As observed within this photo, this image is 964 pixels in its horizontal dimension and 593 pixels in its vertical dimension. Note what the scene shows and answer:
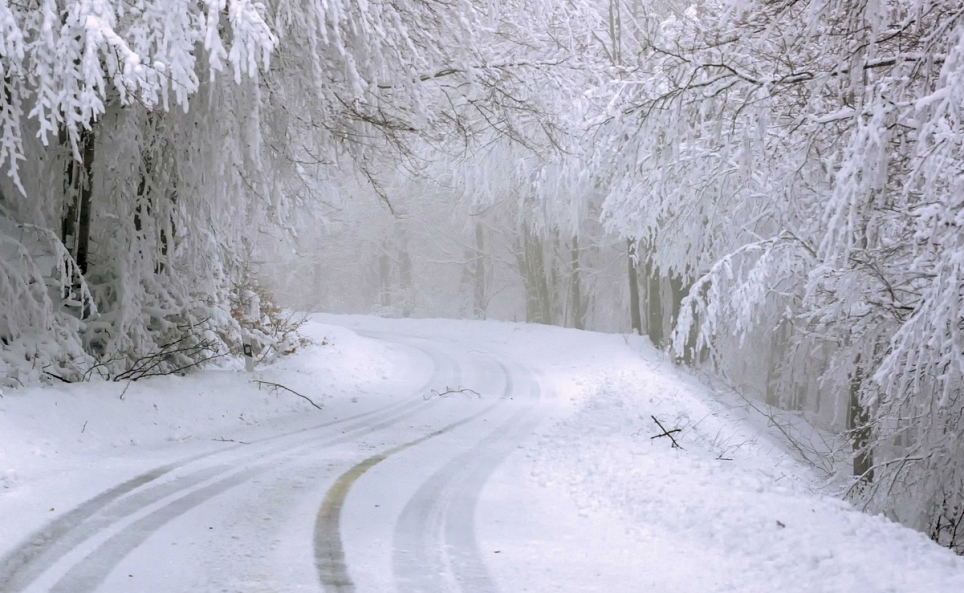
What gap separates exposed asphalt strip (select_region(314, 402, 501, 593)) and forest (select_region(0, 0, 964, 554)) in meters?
3.57

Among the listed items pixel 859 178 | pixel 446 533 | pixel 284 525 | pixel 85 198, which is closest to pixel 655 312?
pixel 85 198

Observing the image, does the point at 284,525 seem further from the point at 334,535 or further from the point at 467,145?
the point at 467,145

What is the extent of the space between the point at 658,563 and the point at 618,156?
16.6 ft

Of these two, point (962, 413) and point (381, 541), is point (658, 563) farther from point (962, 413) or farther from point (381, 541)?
point (962, 413)

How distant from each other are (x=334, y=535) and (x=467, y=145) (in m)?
7.27

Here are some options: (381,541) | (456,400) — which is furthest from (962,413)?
(456,400)

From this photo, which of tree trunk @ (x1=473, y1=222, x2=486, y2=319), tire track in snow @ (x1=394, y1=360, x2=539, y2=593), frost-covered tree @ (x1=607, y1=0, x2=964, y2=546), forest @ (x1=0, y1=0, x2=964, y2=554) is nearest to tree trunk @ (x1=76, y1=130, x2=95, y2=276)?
→ forest @ (x1=0, y1=0, x2=964, y2=554)

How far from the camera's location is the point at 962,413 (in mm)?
7070

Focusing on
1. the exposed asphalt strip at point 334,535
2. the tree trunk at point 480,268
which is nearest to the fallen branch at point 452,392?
the exposed asphalt strip at point 334,535

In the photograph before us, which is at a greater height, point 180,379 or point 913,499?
point 180,379

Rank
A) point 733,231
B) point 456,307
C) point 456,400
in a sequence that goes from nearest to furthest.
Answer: point 733,231 → point 456,400 → point 456,307

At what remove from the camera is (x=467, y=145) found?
11477 mm

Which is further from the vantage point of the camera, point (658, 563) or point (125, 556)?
point (658, 563)

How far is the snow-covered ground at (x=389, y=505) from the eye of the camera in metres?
4.67
